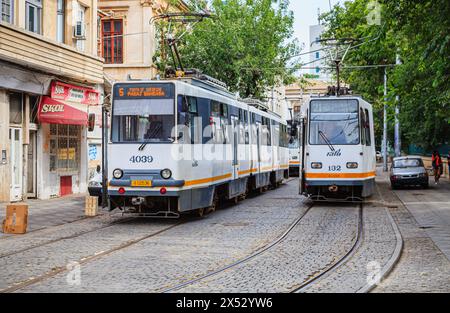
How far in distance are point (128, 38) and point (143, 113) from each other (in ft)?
70.8

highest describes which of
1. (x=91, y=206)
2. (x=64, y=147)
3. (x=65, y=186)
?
(x=64, y=147)

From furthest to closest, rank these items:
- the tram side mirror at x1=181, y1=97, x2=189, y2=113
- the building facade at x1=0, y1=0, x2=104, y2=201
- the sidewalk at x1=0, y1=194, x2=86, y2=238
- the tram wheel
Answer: the building facade at x1=0, y1=0, x2=104, y2=201 → the tram wheel → the sidewalk at x1=0, y1=194, x2=86, y2=238 → the tram side mirror at x1=181, y1=97, x2=189, y2=113

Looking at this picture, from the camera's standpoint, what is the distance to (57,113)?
23328mm

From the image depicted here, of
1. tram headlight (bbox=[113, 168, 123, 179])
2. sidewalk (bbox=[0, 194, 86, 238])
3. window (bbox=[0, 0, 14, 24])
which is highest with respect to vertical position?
window (bbox=[0, 0, 14, 24])

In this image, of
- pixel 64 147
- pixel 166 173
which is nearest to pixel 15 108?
pixel 64 147

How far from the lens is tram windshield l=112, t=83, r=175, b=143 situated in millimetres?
15297

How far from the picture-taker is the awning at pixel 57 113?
22.8 m

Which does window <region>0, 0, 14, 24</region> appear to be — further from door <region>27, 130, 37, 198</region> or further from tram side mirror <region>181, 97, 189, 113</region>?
tram side mirror <region>181, 97, 189, 113</region>

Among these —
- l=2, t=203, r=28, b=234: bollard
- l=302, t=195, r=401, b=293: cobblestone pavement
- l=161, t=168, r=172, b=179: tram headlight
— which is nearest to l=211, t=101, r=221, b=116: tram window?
l=161, t=168, r=172, b=179: tram headlight

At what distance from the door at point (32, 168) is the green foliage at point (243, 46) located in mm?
12877

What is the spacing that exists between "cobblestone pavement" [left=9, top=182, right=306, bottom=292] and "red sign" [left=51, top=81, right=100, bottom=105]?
892 cm

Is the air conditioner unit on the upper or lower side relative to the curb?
upper

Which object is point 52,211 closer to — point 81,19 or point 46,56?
point 46,56
